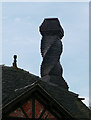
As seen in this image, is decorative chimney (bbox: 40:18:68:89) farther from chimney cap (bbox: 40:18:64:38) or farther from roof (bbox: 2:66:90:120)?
roof (bbox: 2:66:90:120)

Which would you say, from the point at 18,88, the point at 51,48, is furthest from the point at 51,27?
the point at 18,88

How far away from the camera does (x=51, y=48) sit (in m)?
27.8

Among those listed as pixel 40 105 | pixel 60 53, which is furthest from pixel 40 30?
pixel 40 105

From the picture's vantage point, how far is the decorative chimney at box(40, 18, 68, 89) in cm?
2698

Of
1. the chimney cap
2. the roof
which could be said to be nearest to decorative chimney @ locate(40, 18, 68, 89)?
the chimney cap

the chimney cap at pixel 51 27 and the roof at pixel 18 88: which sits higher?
the chimney cap at pixel 51 27

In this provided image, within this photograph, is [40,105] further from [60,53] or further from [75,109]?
[60,53]

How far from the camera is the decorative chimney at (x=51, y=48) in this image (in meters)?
27.0

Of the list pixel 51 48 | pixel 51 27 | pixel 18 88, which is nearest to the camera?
pixel 18 88

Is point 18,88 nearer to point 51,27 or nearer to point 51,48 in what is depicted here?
point 51,48

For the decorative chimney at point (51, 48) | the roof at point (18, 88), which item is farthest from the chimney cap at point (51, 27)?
the roof at point (18, 88)

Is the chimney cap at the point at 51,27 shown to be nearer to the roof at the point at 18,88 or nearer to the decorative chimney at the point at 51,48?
the decorative chimney at the point at 51,48

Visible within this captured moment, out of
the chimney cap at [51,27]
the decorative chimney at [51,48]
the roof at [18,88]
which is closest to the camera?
the roof at [18,88]

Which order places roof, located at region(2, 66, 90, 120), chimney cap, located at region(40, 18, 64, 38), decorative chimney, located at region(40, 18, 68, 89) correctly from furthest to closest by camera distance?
chimney cap, located at region(40, 18, 64, 38), decorative chimney, located at region(40, 18, 68, 89), roof, located at region(2, 66, 90, 120)
